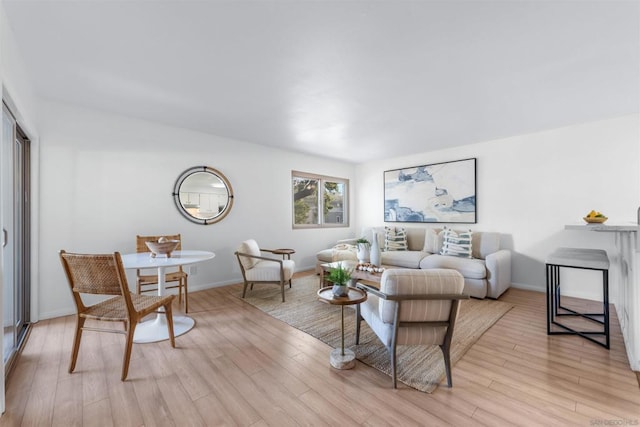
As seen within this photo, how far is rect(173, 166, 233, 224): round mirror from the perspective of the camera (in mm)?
3994

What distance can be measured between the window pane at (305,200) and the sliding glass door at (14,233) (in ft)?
12.0

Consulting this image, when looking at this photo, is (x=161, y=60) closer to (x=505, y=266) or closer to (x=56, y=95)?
(x=56, y=95)

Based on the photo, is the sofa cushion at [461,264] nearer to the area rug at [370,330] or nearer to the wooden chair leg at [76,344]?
the area rug at [370,330]

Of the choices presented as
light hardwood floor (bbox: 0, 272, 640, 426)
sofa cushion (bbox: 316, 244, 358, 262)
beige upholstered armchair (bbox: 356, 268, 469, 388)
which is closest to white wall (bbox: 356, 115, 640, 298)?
light hardwood floor (bbox: 0, 272, 640, 426)

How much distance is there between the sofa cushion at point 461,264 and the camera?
3.70 meters

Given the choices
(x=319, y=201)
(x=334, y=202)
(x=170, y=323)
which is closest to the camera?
(x=170, y=323)

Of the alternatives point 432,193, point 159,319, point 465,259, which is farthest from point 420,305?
point 432,193

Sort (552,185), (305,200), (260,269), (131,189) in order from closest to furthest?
(131,189)
(260,269)
(552,185)
(305,200)

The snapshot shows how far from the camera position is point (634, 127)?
3400 millimetres

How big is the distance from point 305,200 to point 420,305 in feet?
13.5

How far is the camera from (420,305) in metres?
1.78

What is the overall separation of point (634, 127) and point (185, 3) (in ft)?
16.4

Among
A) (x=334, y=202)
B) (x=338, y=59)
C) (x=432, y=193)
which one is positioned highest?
(x=338, y=59)

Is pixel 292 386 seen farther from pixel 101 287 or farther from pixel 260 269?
pixel 260 269
